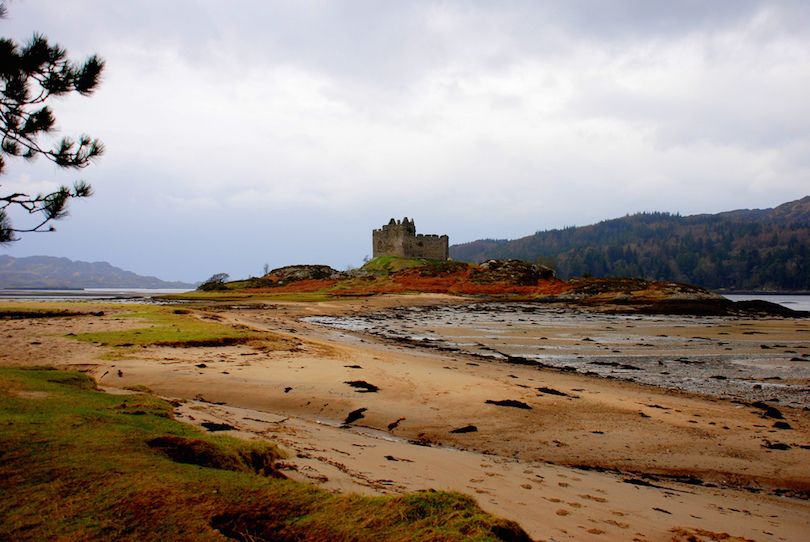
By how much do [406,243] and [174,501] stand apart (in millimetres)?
79054

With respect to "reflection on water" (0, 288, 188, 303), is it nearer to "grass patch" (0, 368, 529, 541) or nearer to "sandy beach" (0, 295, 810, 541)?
"sandy beach" (0, 295, 810, 541)

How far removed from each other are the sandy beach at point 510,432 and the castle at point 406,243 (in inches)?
2716

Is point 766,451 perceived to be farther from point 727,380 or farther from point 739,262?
point 739,262

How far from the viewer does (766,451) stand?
602cm

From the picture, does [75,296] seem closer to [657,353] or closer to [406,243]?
[406,243]

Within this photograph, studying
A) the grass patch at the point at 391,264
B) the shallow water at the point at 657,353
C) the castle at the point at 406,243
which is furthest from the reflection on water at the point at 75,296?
the shallow water at the point at 657,353

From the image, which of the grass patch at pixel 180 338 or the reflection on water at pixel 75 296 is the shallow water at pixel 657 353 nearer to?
the grass patch at pixel 180 338

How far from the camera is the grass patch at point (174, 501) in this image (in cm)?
205

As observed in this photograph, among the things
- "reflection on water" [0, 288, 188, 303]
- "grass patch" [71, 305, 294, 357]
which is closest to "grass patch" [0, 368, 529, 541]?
"grass patch" [71, 305, 294, 357]

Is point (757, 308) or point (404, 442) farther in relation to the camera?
point (757, 308)

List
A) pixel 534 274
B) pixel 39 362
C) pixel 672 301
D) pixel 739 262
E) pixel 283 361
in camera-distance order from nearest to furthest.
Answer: pixel 39 362 < pixel 283 361 < pixel 672 301 < pixel 534 274 < pixel 739 262

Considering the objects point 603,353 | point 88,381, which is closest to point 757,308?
point 603,353

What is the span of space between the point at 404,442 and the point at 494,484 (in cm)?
187

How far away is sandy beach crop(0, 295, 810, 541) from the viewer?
369 centimetres
